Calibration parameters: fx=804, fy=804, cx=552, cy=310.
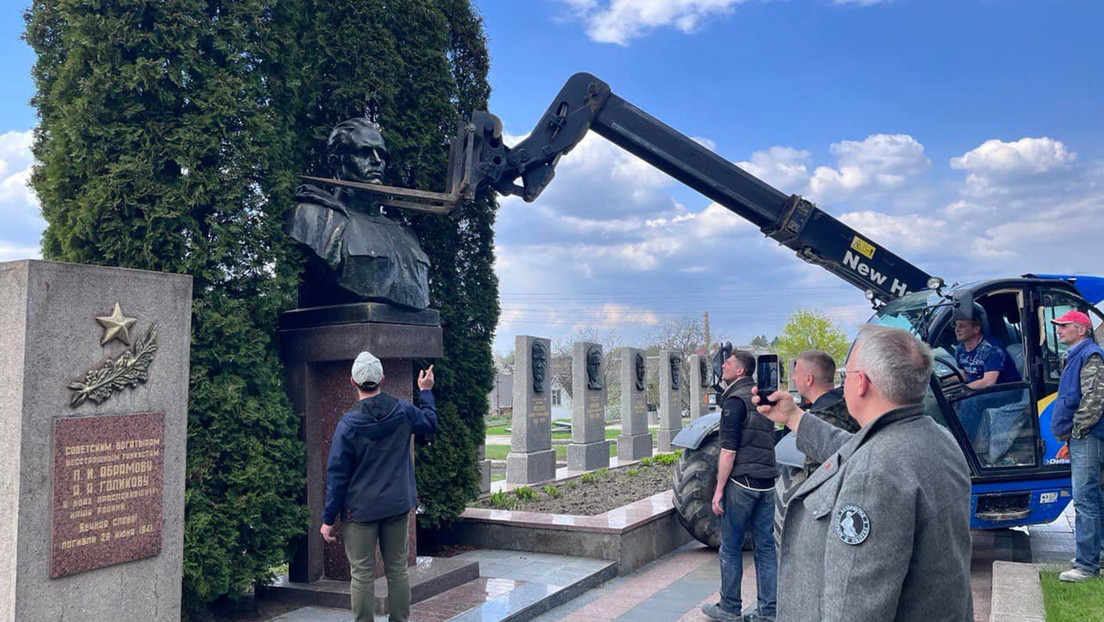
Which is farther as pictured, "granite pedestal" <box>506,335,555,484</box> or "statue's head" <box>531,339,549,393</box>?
"statue's head" <box>531,339,549,393</box>

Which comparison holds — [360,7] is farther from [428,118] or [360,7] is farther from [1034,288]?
[1034,288]

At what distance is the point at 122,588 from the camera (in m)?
4.41

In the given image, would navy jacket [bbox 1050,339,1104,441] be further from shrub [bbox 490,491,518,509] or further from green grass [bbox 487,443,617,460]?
green grass [bbox 487,443,617,460]

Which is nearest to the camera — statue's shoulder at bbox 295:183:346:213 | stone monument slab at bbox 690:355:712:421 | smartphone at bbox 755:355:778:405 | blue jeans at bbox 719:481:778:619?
smartphone at bbox 755:355:778:405

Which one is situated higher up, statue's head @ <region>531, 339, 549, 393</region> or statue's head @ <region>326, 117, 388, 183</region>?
statue's head @ <region>326, 117, 388, 183</region>

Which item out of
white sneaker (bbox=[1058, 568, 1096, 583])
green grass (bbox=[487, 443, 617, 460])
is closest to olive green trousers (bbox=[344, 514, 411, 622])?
white sneaker (bbox=[1058, 568, 1096, 583])

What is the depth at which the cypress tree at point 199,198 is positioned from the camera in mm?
5227

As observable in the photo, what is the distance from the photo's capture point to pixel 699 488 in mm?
7145

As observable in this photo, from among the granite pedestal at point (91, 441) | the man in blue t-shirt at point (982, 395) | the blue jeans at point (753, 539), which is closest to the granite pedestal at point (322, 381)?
the granite pedestal at point (91, 441)

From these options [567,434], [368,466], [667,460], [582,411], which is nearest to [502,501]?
[368,466]

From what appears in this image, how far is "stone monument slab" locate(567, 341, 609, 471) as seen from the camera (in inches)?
591

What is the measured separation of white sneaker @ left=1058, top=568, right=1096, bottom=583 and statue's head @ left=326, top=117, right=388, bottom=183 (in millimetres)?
6020

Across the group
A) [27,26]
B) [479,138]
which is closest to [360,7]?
[479,138]

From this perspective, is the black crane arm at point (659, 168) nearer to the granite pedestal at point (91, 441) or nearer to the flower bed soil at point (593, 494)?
the granite pedestal at point (91, 441)
